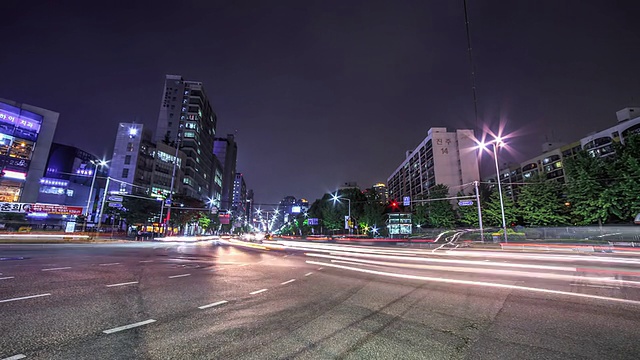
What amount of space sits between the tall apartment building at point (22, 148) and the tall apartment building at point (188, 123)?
4024 cm

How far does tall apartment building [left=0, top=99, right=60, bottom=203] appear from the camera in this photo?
5666 cm

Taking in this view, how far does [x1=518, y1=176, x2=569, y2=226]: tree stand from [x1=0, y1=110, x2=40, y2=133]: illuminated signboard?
3894 inches

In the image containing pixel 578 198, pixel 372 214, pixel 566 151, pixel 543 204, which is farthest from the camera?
pixel 566 151

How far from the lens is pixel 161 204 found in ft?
184

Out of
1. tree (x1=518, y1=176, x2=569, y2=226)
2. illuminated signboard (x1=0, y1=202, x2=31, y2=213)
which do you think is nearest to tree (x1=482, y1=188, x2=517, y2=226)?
tree (x1=518, y1=176, x2=569, y2=226)

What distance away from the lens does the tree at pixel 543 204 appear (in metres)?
41.6

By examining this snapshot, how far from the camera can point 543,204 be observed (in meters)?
42.9

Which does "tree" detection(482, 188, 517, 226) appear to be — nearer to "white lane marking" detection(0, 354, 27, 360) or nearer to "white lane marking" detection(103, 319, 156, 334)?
"white lane marking" detection(103, 319, 156, 334)

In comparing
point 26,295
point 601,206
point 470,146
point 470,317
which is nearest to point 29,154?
point 26,295

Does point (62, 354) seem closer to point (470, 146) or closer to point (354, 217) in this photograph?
point (354, 217)

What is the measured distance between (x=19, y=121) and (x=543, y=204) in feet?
336

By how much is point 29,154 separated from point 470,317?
85832mm

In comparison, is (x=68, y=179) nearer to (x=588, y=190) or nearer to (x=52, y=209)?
(x=52, y=209)

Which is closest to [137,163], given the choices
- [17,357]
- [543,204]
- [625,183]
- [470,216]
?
[470,216]
